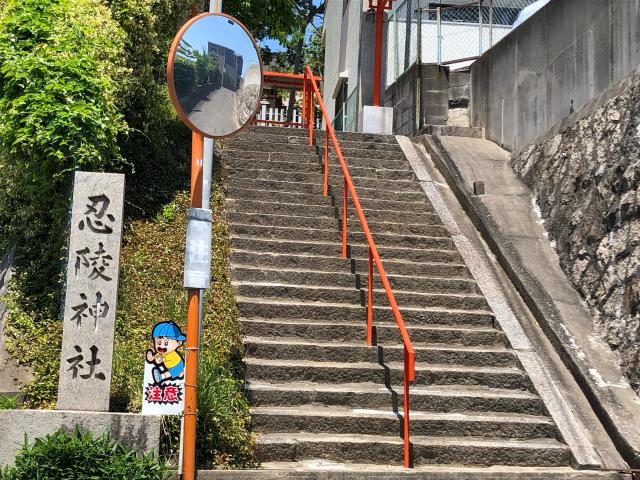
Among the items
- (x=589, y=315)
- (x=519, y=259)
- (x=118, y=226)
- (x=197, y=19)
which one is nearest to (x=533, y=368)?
(x=589, y=315)

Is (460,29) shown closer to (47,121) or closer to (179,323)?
(47,121)

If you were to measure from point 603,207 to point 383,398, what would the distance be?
306cm

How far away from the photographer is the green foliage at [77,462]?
176 inches

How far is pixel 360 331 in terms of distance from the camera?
715 centimetres

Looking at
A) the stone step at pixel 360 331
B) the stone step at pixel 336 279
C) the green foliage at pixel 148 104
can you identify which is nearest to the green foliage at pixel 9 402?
the stone step at pixel 360 331

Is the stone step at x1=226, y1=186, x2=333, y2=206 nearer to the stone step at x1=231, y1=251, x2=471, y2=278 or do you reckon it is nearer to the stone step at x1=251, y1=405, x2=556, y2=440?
the stone step at x1=231, y1=251, x2=471, y2=278

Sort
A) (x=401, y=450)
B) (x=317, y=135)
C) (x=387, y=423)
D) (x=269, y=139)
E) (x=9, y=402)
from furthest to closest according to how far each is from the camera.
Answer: (x=317, y=135) → (x=269, y=139) → (x=387, y=423) → (x=401, y=450) → (x=9, y=402)

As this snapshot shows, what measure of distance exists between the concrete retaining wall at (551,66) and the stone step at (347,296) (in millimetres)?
2882

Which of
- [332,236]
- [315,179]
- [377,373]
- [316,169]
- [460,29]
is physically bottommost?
[377,373]

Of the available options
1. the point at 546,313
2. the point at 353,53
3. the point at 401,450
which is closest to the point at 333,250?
the point at 546,313

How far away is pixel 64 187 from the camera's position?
6945 mm

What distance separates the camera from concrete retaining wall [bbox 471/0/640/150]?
7965 mm

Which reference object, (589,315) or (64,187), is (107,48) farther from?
(589,315)

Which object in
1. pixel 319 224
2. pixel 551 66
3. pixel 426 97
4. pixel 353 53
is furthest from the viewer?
pixel 353 53
